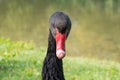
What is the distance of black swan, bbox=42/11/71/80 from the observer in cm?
320

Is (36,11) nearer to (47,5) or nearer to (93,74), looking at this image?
(47,5)

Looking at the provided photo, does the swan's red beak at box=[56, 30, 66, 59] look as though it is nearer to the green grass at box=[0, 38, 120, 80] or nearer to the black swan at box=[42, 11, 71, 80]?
the black swan at box=[42, 11, 71, 80]

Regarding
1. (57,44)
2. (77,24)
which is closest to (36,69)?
(57,44)

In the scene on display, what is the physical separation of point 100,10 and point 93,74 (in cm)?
2008

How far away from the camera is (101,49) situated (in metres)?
15.7

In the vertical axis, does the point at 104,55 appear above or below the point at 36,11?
below

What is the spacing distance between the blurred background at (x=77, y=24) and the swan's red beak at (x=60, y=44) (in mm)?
10695

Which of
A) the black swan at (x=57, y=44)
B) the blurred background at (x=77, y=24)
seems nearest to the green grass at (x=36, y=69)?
the black swan at (x=57, y=44)

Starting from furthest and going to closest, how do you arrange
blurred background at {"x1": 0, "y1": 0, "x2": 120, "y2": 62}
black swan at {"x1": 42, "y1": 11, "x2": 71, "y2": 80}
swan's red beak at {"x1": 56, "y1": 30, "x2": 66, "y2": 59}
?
blurred background at {"x1": 0, "y1": 0, "x2": 120, "y2": 62}
black swan at {"x1": 42, "y1": 11, "x2": 71, "y2": 80}
swan's red beak at {"x1": 56, "y1": 30, "x2": 66, "y2": 59}

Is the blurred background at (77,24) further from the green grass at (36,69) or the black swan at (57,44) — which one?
the black swan at (57,44)

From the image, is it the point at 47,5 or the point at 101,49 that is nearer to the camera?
the point at 101,49

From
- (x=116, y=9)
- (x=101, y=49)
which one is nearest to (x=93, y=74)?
(x=101, y=49)

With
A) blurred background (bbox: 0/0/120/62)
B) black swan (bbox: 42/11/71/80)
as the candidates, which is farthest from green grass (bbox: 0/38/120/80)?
blurred background (bbox: 0/0/120/62)

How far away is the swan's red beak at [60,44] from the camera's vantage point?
3.07 m
